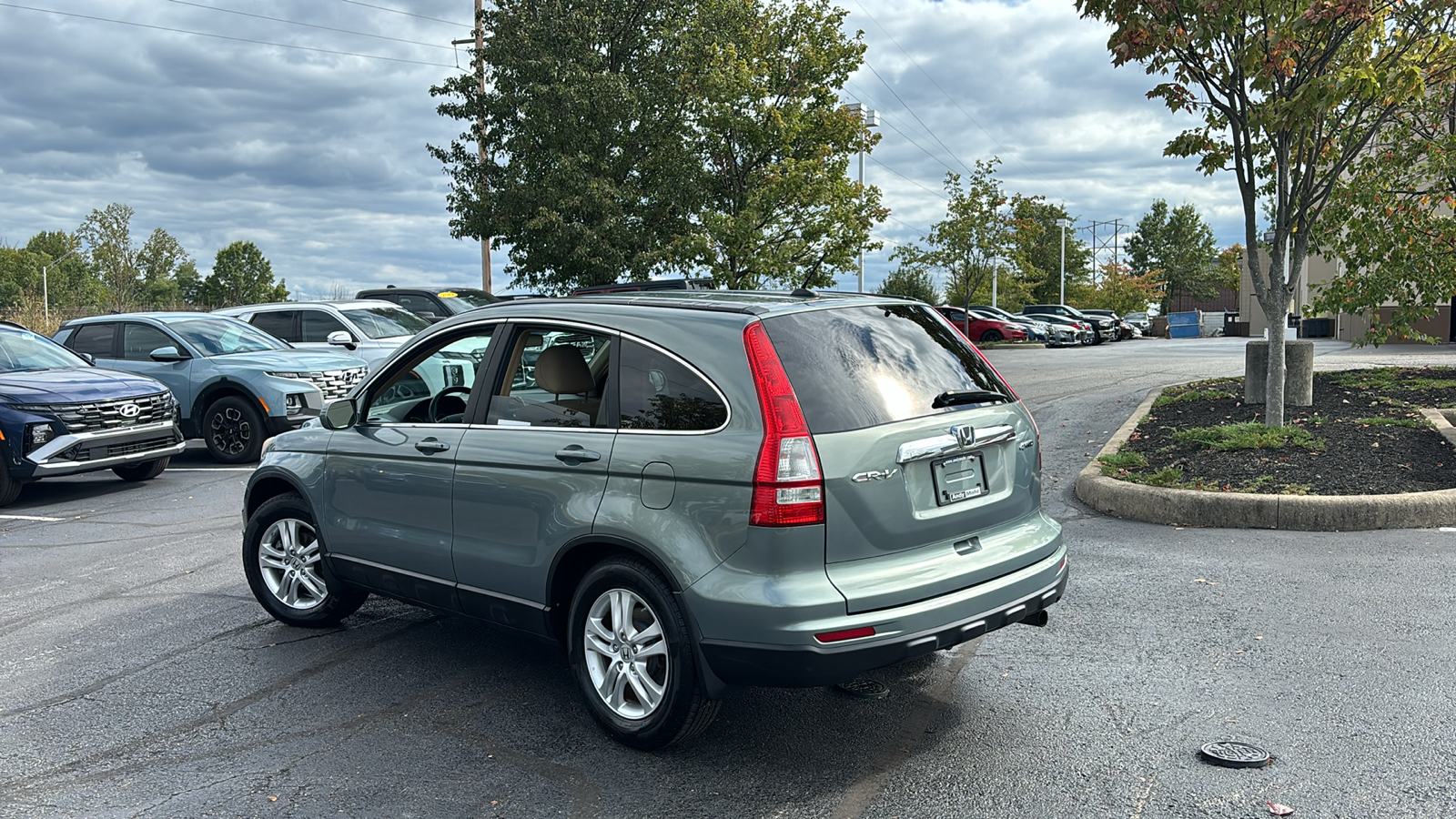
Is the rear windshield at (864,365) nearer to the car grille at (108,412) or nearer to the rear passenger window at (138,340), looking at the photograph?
the car grille at (108,412)

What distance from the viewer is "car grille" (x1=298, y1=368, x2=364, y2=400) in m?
12.6

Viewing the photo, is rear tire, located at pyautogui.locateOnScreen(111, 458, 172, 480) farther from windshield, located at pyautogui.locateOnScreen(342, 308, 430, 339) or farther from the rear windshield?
the rear windshield

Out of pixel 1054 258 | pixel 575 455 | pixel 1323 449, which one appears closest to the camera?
pixel 575 455

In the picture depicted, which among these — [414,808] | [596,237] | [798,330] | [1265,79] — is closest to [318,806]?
[414,808]

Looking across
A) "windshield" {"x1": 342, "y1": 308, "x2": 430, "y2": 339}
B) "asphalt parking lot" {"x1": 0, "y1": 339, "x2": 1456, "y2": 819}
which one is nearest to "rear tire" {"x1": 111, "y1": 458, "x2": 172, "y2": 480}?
"windshield" {"x1": 342, "y1": 308, "x2": 430, "y2": 339}

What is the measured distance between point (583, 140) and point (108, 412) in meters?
15.7

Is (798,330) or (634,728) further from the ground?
(798,330)

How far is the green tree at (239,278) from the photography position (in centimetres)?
13412

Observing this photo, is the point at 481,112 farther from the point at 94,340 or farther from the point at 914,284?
the point at 914,284

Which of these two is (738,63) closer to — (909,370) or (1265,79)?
(1265,79)

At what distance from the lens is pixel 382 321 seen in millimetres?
15633

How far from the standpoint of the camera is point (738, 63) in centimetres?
2616

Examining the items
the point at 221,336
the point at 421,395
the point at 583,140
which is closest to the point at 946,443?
the point at 421,395

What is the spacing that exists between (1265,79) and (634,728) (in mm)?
8455
